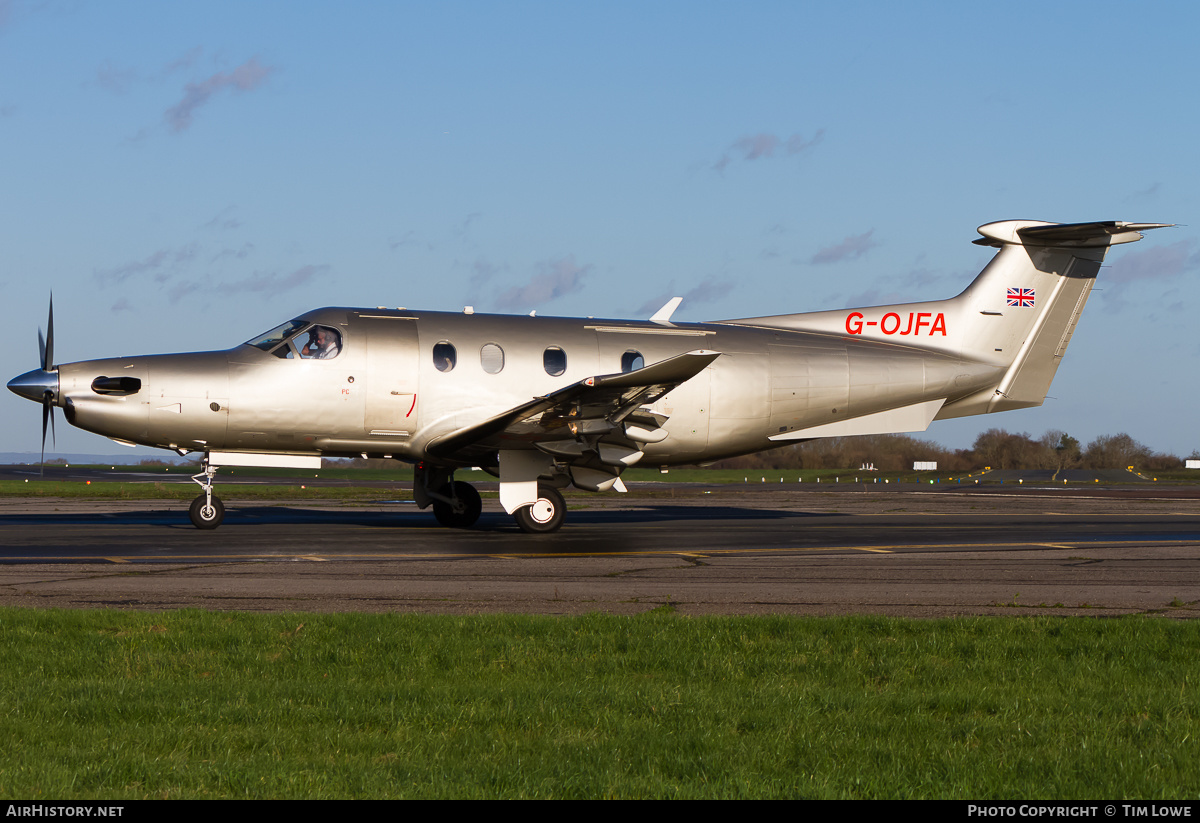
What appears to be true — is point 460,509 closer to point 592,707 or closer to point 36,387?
point 36,387

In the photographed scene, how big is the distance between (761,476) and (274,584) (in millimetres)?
61854

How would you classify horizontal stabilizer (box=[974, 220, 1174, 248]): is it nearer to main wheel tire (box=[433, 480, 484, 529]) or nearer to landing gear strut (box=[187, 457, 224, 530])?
main wheel tire (box=[433, 480, 484, 529])

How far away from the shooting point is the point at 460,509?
21125mm

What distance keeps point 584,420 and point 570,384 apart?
99cm

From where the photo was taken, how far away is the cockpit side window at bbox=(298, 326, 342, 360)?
18.9 m

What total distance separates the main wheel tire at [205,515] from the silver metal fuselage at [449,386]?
1039 mm

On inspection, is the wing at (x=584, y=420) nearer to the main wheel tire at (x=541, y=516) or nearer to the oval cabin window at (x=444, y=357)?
the main wheel tire at (x=541, y=516)

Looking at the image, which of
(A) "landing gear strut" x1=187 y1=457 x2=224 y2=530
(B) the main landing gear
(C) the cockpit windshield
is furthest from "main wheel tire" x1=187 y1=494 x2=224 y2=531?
(B) the main landing gear

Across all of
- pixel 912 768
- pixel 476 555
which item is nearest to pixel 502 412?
pixel 476 555

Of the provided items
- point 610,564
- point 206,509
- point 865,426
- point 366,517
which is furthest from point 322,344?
point 865,426

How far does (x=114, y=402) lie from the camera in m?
18.1

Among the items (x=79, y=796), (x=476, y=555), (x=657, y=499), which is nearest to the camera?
(x=79, y=796)

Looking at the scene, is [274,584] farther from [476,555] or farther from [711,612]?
[711,612]

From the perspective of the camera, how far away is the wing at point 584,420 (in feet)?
56.6
